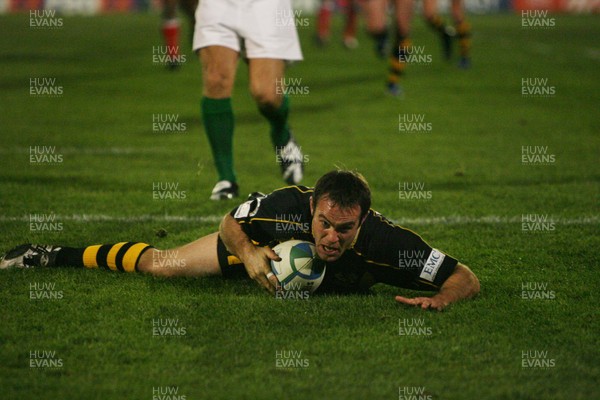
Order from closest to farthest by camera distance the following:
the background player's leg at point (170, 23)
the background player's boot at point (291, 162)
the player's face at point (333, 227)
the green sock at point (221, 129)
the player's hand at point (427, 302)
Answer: the player's face at point (333, 227) → the player's hand at point (427, 302) → the green sock at point (221, 129) → the background player's boot at point (291, 162) → the background player's leg at point (170, 23)

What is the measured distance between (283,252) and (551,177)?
3.86 metres

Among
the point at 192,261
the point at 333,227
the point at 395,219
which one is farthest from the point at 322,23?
the point at 333,227

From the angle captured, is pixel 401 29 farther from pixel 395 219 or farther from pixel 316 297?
pixel 316 297

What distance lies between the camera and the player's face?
13.4 ft

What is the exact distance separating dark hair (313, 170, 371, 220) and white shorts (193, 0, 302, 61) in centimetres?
244

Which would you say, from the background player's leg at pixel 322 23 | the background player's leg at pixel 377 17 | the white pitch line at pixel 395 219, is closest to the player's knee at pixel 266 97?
the white pitch line at pixel 395 219

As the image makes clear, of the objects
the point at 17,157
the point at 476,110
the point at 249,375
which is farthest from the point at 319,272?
the point at 476,110

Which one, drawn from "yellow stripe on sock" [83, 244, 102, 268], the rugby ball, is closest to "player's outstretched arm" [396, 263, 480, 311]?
the rugby ball

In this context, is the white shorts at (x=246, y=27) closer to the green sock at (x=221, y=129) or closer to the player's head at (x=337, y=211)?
the green sock at (x=221, y=129)

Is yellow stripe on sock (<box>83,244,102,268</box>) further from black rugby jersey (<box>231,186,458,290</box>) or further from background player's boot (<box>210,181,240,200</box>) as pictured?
background player's boot (<box>210,181,240,200</box>)

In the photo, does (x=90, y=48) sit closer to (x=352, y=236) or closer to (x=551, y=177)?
(x=551, y=177)

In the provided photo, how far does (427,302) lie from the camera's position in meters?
4.25

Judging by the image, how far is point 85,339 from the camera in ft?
12.8

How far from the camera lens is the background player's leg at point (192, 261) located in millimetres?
4727
